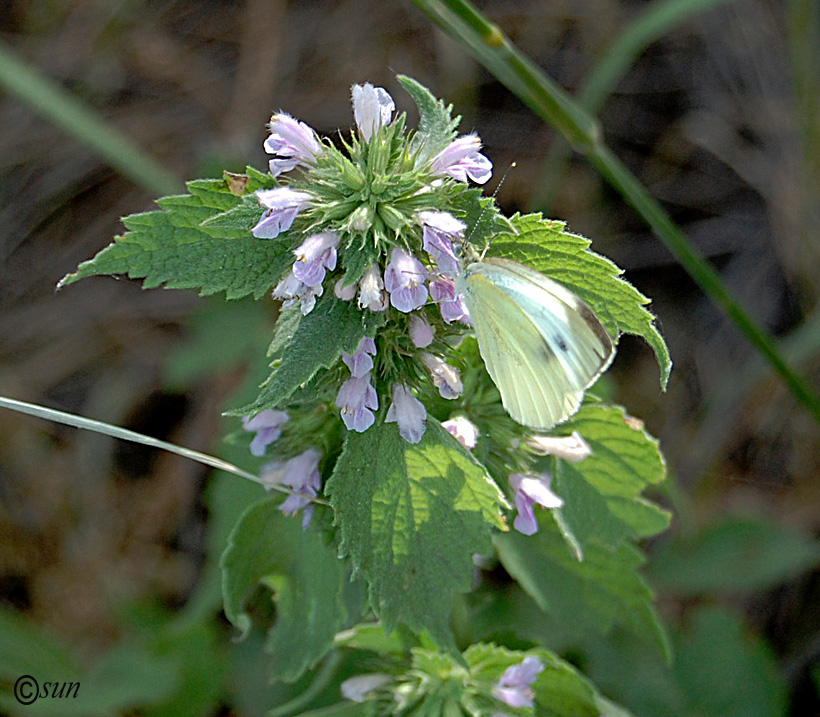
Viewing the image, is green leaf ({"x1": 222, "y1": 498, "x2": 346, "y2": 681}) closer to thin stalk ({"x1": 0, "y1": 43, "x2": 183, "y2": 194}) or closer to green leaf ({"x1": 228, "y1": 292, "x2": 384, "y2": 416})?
green leaf ({"x1": 228, "y1": 292, "x2": 384, "y2": 416})

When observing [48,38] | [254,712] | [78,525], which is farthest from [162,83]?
[254,712]

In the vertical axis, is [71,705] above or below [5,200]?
below

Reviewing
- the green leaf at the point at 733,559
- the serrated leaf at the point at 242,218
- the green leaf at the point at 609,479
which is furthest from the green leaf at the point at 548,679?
the green leaf at the point at 733,559

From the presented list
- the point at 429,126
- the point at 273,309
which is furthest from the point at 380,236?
the point at 273,309

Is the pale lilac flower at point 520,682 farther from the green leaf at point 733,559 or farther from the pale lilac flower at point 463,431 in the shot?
the green leaf at point 733,559

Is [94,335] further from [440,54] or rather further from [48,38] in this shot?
[440,54]

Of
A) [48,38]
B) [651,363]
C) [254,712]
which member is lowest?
[254,712]

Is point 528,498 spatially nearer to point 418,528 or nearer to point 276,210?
point 418,528
